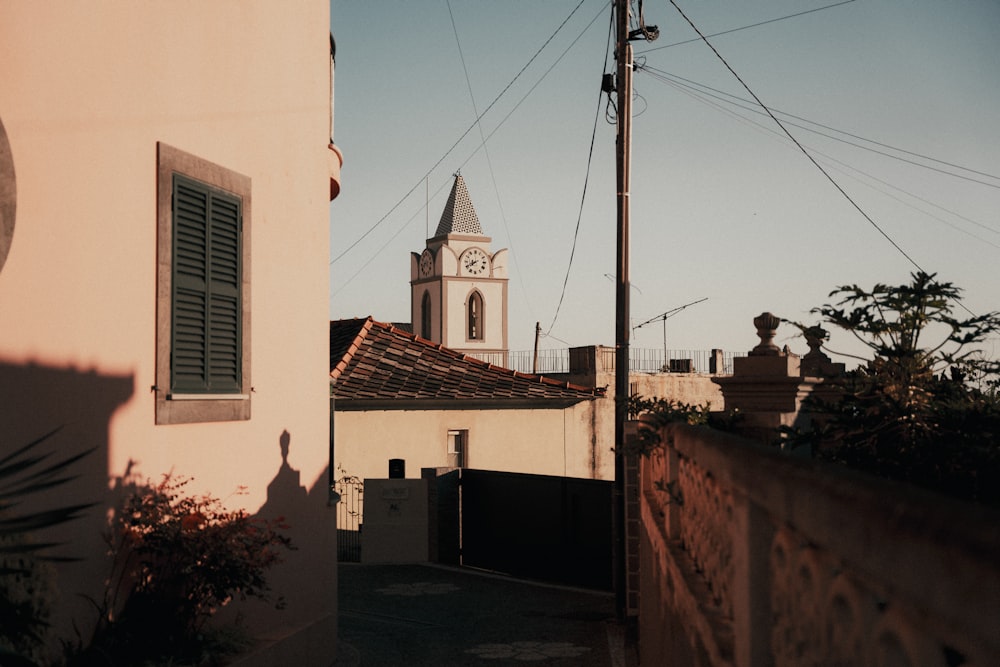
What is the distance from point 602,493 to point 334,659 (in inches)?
287

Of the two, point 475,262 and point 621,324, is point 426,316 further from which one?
point 621,324

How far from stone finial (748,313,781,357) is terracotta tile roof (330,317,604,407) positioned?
15.5 metres

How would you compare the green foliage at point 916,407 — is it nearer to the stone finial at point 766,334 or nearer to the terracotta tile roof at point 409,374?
the stone finial at point 766,334

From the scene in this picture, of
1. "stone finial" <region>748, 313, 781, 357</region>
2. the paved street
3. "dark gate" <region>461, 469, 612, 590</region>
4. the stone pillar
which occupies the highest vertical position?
"stone finial" <region>748, 313, 781, 357</region>

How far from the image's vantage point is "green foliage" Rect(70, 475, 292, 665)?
686 cm

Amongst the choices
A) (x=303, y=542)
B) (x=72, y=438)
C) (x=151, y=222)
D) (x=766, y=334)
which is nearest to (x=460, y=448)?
(x=303, y=542)

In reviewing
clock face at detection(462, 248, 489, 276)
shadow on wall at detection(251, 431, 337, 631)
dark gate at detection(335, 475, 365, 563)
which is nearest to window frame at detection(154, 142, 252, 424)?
shadow on wall at detection(251, 431, 337, 631)

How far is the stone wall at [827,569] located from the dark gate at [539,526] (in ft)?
39.7

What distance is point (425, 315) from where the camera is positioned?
79.2 m

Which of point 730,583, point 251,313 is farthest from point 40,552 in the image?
point 730,583

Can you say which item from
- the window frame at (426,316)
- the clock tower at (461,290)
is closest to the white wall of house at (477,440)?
the clock tower at (461,290)

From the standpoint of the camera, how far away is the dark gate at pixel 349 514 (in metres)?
22.0

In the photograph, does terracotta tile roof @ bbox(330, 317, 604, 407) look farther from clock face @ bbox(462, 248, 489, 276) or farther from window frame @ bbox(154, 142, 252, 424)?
clock face @ bbox(462, 248, 489, 276)

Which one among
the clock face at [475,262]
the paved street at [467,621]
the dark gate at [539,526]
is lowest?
the paved street at [467,621]
